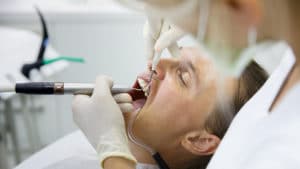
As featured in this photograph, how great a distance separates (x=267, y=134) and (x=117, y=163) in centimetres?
42

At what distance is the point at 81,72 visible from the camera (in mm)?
2641

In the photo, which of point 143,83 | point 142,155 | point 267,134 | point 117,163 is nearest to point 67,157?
point 142,155

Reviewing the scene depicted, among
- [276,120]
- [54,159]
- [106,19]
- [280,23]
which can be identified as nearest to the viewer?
[280,23]

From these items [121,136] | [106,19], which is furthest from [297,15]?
[106,19]

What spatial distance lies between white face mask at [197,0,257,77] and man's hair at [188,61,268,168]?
0.57 meters

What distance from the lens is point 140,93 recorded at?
1.47m

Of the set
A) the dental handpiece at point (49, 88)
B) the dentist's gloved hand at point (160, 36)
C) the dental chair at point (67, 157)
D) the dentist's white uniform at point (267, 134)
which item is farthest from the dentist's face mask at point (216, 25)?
the dental chair at point (67, 157)

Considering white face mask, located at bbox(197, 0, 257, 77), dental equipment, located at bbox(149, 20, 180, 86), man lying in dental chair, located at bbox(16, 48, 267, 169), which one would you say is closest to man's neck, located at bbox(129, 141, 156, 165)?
man lying in dental chair, located at bbox(16, 48, 267, 169)

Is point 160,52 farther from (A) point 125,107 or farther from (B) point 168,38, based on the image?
(A) point 125,107

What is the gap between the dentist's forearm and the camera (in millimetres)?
1096

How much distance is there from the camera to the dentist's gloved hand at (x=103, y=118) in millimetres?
1154

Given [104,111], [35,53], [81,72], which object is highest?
[104,111]

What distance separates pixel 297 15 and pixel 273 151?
9.1 inches

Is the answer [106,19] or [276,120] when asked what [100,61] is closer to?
[106,19]
